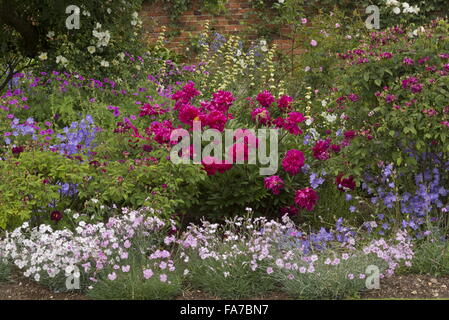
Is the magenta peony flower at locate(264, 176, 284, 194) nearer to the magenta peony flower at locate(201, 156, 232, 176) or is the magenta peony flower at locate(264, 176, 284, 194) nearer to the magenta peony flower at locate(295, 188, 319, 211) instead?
the magenta peony flower at locate(295, 188, 319, 211)

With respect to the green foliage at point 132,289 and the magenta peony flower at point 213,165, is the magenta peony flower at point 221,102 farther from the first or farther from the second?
the green foliage at point 132,289

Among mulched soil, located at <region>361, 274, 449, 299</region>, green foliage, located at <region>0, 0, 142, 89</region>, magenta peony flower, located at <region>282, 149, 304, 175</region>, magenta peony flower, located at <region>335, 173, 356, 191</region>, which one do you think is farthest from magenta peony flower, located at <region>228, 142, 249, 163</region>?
green foliage, located at <region>0, 0, 142, 89</region>

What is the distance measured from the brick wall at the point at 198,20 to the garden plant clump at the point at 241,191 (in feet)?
14.3

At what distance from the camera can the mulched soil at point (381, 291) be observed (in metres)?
3.58

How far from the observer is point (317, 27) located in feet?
26.6

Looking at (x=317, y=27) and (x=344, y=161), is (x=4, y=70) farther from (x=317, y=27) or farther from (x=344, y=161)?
(x=344, y=161)

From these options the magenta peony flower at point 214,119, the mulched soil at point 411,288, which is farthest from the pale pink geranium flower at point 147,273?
the magenta peony flower at point 214,119

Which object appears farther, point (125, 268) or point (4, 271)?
point (4, 271)

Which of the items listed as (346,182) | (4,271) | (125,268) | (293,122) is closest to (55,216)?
(4,271)

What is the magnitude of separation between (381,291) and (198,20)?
749 cm

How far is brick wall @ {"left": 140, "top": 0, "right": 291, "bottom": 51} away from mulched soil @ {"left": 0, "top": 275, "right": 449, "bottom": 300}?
6615mm

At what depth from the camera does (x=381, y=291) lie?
11.8ft

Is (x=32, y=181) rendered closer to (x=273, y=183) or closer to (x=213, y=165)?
(x=213, y=165)

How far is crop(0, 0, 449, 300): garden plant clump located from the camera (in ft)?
12.1
